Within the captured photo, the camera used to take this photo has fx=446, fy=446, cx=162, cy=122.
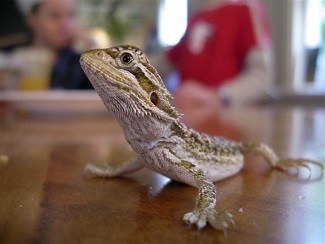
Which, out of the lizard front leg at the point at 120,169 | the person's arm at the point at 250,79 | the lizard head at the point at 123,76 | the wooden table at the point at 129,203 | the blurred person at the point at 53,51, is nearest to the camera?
the wooden table at the point at 129,203

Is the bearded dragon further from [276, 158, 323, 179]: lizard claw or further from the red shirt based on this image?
the red shirt

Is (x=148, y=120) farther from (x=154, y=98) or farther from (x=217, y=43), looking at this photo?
(x=217, y=43)

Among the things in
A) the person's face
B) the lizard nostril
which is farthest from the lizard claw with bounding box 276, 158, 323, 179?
the person's face

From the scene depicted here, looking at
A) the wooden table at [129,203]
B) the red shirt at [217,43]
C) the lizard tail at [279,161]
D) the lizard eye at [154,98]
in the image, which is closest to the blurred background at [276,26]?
the red shirt at [217,43]

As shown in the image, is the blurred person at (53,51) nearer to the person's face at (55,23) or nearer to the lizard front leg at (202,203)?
the person's face at (55,23)

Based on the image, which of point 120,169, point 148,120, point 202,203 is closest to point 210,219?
point 202,203

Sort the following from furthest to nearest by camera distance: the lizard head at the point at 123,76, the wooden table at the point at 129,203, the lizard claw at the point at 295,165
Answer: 1. the lizard claw at the point at 295,165
2. the lizard head at the point at 123,76
3. the wooden table at the point at 129,203

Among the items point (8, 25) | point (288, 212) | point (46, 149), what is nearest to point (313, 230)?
point (288, 212)

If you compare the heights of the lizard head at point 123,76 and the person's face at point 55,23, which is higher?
the lizard head at point 123,76
